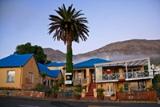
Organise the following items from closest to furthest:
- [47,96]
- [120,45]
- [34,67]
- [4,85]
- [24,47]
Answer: [47,96]
[4,85]
[34,67]
[24,47]
[120,45]

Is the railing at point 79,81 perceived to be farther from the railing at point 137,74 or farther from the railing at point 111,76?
the railing at point 137,74

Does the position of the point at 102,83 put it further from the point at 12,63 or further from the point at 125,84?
the point at 12,63

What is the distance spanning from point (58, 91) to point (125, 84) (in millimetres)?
11219

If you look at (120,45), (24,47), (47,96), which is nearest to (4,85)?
(47,96)

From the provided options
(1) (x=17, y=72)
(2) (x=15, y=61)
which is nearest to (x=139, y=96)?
(1) (x=17, y=72)

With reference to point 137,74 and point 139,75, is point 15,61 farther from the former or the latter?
point 139,75

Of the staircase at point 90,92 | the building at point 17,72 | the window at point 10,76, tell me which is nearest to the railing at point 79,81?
the staircase at point 90,92

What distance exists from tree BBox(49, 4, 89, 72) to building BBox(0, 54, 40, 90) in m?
5.53

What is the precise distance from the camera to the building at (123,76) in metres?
39.5

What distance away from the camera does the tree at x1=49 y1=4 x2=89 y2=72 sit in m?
42.1

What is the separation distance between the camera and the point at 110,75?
41375 mm

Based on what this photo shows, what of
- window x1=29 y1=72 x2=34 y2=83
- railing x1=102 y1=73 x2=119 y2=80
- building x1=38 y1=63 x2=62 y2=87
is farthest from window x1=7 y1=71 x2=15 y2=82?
railing x1=102 y1=73 x2=119 y2=80

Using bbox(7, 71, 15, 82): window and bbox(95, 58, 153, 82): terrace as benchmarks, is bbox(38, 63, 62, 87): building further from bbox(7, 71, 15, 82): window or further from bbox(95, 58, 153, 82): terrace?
bbox(95, 58, 153, 82): terrace

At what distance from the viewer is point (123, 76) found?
4078 cm
